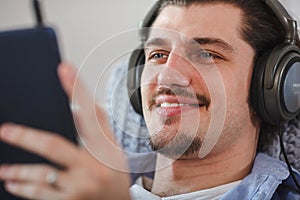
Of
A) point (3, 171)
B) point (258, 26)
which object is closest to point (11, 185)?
point (3, 171)

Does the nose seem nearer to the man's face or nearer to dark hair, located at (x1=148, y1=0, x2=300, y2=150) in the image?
the man's face

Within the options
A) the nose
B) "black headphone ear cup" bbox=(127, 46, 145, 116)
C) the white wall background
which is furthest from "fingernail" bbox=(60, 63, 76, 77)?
the white wall background

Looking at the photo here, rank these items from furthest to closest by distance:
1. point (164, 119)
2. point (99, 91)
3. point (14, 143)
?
1. point (99, 91)
2. point (164, 119)
3. point (14, 143)

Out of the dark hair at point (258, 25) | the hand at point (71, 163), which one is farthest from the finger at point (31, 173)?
the dark hair at point (258, 25)

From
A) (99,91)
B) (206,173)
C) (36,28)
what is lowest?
(206,173)

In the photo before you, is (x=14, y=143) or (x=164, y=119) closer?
(x=14, y=143)

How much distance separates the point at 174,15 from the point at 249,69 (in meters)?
0.19

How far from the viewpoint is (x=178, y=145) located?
2.86 feet

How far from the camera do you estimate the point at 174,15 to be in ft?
3.00

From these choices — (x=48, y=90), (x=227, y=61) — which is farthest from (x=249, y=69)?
(x=48, y=90)

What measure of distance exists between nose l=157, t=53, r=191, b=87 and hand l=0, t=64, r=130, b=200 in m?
0.33

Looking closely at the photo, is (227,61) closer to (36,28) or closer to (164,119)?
(164,119)

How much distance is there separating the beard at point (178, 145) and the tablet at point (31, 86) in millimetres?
361

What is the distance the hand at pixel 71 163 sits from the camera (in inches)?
19.6
